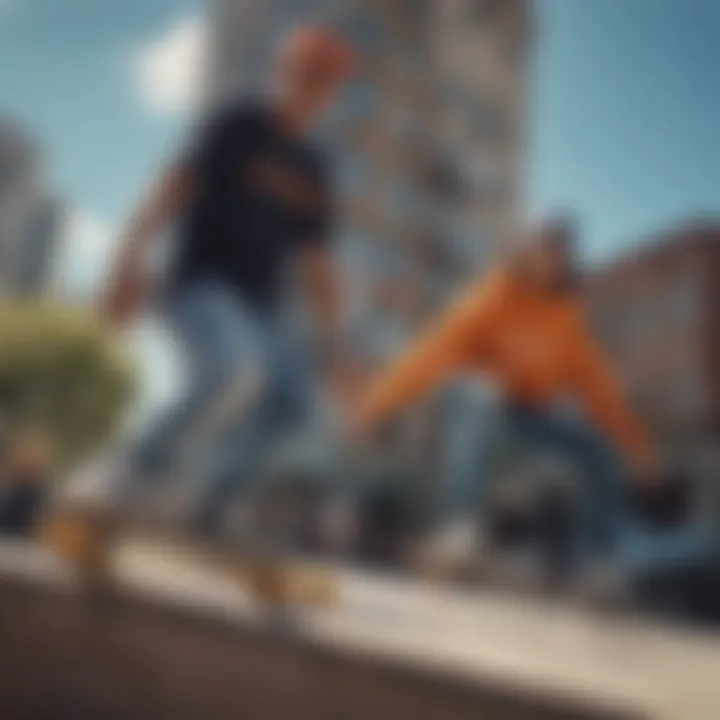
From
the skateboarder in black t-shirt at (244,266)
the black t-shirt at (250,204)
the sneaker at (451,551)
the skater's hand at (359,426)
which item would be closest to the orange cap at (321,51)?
the skateboarder in black t-shirt at (244,266)

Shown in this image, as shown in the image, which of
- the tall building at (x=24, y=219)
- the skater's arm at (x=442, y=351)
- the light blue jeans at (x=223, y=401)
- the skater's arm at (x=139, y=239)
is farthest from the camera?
the tall building at (x=24, y=219)

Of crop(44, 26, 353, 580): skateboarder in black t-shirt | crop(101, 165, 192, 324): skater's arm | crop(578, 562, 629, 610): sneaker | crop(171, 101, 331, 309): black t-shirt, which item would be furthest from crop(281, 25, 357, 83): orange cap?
crop(578, 562, 629, 610): sneaker

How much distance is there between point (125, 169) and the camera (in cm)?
203

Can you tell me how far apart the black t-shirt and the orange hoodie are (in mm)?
302

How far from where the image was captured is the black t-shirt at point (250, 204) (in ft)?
6.12

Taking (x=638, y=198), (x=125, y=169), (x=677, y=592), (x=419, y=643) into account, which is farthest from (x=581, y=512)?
(x=125, y=169)

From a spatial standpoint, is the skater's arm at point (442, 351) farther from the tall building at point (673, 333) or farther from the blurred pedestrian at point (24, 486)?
the blurred pedestrian at point (24, 486)

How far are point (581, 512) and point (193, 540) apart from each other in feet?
2.17

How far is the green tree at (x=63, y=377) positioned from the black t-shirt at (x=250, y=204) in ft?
0.73

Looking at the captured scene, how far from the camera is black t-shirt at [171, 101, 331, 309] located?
187 centimetres

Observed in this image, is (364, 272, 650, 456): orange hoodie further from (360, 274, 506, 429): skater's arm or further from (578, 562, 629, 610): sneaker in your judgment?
(578, 562, 629, 610): sneaker

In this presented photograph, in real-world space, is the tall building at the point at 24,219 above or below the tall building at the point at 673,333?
above

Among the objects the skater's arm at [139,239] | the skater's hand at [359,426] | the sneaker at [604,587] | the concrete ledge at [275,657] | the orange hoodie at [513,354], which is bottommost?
the concrete ledge at [275,657]

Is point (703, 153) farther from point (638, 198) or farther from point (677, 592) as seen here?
point (677, 592)
